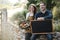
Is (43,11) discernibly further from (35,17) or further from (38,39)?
(38,39)

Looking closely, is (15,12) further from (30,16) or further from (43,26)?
(43,26)

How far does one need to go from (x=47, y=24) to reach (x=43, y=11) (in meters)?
0.24

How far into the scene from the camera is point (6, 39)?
6602mm

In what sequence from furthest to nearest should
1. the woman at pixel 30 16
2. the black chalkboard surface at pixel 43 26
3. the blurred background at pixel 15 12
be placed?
the blurred background at pixel 15 12, the woman at pixel 30 16, the black chalkboard surface at pixel 43 26

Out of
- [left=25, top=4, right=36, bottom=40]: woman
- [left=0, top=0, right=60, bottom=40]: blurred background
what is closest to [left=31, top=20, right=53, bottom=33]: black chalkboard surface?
[left=25, top=4, right=36, bottom=40]: woman

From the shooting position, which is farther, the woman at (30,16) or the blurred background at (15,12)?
the blurred background at (15,12)

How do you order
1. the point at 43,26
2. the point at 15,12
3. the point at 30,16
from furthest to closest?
the point at 15,12 → the point at 30,16 → the point at 43,26

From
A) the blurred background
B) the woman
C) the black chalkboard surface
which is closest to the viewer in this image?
the black chalkboard surface

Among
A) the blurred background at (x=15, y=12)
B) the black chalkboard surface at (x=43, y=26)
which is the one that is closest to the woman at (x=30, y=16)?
the black chalkboard surface at (x=43, y=26)

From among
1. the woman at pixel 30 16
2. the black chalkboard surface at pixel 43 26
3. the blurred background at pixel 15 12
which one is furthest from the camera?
the blurred background at pixel 15 12

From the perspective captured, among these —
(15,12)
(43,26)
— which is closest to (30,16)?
(43,26)

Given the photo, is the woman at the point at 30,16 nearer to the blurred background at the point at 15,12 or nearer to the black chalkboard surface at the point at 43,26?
the black chalkboard surface at the point at 43,26

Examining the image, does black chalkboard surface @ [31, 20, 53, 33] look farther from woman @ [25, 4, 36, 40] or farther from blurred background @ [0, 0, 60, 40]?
blurred background @ [0, 0, 60, 40]

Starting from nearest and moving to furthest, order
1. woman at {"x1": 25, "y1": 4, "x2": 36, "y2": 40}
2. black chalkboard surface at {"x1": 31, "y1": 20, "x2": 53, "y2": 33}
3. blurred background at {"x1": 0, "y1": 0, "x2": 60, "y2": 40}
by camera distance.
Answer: black chalkboard surface at {"x1": 31, "y1": 20, "x2": 53, "y2": 33}
woman at {"x1": 25, "y1": 4, "x2": 36, "y2": 40}
blurred background at {"x1": 0, "y1": 0, "x2": 60, "y2": 40}
